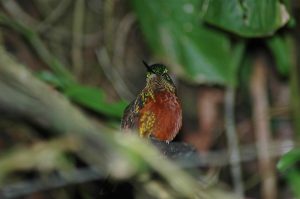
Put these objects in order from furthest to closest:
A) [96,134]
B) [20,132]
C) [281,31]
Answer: [20,132] < [281,31] < [96,134]

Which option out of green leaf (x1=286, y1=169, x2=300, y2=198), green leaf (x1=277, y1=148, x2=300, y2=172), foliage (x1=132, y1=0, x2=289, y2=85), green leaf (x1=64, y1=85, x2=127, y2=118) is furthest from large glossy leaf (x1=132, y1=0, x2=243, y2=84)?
green leaf (x1=277, y1=148, x2=300, y2=172)

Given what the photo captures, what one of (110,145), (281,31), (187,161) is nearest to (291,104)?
(281,31)

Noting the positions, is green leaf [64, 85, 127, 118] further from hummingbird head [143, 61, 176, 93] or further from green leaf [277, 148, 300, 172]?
green leaf [277, 148, 300, 172]

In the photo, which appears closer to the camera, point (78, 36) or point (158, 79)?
point (158, 79)

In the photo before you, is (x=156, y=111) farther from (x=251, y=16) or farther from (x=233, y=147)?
(x=233, y=147)

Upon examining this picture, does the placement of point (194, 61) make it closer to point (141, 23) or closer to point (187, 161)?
point (141, 23)

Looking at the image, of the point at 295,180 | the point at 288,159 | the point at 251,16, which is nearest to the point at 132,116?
the point at 288,159
